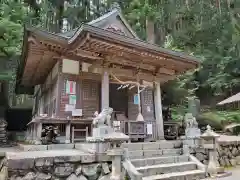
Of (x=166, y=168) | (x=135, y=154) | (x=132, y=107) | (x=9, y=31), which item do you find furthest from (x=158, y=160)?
(x=9, y=31)

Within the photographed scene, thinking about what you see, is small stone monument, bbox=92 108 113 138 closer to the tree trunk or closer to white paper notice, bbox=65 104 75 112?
white paper notice, bbox=65 104 75 112

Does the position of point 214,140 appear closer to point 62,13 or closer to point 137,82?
point 137,82

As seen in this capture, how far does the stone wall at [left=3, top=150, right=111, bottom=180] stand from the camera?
4.79 meters

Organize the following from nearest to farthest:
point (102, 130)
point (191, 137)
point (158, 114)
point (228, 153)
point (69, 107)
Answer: point (102, 130) → point (191, 137) → point (69, 107) → point (228, 153) → point (158, 114)

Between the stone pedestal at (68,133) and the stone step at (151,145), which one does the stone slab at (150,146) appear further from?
the stone pedestal at (68,133)

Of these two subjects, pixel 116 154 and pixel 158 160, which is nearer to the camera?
pixel 116 154

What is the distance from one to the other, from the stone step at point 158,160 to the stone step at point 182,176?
0.58m

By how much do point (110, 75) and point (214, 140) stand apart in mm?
4627

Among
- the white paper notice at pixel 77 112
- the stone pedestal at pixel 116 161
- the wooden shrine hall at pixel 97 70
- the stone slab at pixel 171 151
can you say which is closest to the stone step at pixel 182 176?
the stone pedestal at pixel 116 161

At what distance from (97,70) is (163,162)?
437 cm

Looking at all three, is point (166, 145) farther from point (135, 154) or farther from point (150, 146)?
point (135, 154)

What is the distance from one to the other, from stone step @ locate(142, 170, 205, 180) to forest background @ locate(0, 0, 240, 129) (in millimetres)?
9955

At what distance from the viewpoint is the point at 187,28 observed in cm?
2333

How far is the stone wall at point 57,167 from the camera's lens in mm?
4786
